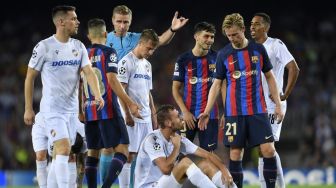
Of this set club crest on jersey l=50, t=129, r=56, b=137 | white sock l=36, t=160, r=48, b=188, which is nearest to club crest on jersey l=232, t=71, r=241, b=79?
club crest on jersey l=50, t=129, r=56, b=137

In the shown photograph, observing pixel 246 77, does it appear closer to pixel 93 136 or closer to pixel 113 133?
pixel 113 133

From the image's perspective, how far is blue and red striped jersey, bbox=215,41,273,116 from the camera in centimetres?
948

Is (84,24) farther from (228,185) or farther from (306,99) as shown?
(228,185)

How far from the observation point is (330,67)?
2317 cm

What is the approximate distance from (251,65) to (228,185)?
4.65ft

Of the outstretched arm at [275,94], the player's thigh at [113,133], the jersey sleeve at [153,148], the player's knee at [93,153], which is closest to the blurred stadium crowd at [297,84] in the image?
the player's knee at [93,153]

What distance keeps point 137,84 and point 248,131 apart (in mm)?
1662

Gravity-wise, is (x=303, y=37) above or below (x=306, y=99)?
above

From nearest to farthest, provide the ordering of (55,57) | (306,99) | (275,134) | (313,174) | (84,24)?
(55,57) < (275,134) < (313,174) < (306,99) < (84,24)

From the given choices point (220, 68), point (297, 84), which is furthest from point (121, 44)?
point (297, 84)

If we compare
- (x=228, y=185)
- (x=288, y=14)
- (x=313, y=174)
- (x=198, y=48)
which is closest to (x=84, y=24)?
(x=288, y=14)

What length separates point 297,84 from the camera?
2239 centimetres

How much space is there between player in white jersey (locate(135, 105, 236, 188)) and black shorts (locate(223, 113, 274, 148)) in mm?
315

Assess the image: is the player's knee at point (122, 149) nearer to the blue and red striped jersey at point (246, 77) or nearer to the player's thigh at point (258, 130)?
the blue and red striped jersey at point (246, 77)
